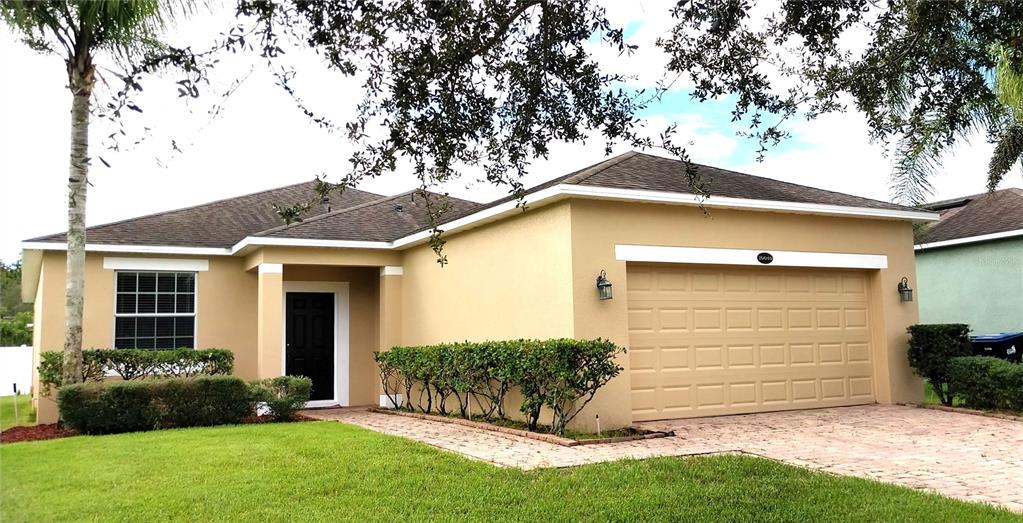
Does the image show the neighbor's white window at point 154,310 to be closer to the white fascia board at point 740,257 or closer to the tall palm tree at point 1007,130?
the white fascia board at point 740,257

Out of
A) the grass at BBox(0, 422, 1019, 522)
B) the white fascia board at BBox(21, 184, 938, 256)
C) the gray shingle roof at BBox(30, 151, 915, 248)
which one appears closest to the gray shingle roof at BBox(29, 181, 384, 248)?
the gray shingle roof at BBox(30, 151, 915, 248)

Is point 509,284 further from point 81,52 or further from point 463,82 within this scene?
point 81,52

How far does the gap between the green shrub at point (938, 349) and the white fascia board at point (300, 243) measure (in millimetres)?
9339

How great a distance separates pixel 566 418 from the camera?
1019 cm

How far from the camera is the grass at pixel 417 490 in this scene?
5.89 m

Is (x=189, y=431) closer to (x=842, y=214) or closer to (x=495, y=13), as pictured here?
(x=495, y=13)

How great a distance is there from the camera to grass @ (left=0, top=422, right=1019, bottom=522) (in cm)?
589

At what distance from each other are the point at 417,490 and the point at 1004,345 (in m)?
12.2

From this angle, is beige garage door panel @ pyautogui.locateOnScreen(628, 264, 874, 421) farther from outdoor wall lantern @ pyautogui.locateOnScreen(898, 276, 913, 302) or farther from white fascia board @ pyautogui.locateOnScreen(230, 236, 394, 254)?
white fascia board @ pyautogui.locateOnScreen(230, 236, 394, 254)

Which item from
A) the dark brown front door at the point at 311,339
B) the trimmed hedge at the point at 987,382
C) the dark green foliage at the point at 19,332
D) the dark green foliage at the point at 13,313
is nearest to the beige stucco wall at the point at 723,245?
the trimmed hedge at the point at 987,382

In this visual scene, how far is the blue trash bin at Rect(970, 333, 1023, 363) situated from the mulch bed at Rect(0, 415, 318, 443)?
1182 cm

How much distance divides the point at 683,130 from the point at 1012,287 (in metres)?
14.1

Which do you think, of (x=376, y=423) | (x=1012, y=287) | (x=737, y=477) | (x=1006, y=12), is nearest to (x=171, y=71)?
(x=737, y=477)

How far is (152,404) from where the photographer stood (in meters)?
11.3
